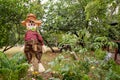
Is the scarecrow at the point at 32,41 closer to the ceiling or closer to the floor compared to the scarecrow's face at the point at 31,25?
closer to the floor

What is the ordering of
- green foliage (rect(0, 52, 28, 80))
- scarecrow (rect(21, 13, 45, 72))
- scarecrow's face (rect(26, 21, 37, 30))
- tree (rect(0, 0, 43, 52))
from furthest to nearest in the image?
1. tree (rect(0, 0, 43, 52))
2. scarecrow's face (rect(26, 21, 37, 30))
3. scarecrow (rect(21, 13, 45, 72))
4. green foliage (rect(0, 52, 28, 80))

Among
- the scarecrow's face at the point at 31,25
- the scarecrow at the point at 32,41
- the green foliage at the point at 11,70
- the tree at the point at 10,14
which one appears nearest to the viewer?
the green foliage at the point at 11,70

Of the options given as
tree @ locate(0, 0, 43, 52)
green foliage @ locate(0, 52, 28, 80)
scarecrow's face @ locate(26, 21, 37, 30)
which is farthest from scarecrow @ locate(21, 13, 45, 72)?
tree @ locate(0, 0, 43, 52)

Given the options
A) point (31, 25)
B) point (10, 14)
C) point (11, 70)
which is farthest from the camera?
point (10, 14)

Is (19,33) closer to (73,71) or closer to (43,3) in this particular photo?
(43,3)

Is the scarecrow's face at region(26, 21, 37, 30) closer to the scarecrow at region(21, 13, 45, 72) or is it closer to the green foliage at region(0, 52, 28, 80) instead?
the scarecrow at region(21, 13, 45, 72)

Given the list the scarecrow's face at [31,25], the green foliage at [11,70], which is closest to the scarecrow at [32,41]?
the scarecrow's face at [31,25]

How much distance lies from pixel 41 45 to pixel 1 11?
307 cm

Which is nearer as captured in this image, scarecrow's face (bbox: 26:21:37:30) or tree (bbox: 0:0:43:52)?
scarecrow's face (bbox: 26:21:37:30)

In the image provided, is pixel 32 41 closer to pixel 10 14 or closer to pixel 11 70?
pixel 11 70

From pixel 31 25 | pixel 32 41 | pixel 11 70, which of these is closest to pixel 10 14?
pixel 31 25

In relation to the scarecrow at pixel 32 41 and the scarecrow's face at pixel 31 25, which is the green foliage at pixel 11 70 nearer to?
Answer: the scarecrow at pixel 32 41

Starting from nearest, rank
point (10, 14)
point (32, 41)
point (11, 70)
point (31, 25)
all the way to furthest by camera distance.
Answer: point (11, 70)
point (32, 41)
point (31, 25)
point (10, 14)

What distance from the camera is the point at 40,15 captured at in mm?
12617
